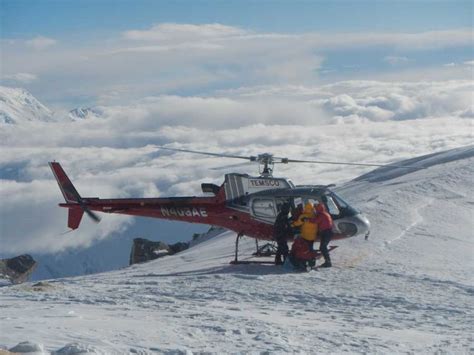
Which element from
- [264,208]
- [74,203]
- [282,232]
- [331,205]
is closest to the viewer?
[282,232]

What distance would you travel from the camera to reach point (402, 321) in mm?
11141

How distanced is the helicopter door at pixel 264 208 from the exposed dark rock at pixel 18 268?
15079 mm

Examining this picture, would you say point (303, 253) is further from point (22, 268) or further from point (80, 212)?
point (22, 268)

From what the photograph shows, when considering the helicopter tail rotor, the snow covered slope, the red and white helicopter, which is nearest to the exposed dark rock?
the helicopter tail rotor

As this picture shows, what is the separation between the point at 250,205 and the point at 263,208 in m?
0.39

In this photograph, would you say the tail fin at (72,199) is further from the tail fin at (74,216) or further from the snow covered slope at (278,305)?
the snow covered slope at (278,305)

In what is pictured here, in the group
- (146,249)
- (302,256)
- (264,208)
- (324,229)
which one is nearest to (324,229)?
(324,229)

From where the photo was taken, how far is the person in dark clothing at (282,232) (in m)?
17.4

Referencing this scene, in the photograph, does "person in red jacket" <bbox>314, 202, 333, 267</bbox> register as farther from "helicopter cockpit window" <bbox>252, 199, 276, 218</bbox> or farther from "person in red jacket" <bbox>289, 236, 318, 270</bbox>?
"helicopter cockpit window" <bbox>252, 199, 276, 218</bbox>

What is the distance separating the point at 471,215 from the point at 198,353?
17.1 metres

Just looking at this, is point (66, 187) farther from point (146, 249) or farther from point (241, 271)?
point (146, 249)

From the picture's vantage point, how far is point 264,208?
60.0 ft

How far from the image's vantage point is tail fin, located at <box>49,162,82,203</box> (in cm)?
2125

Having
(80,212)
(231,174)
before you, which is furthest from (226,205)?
(80,212)
